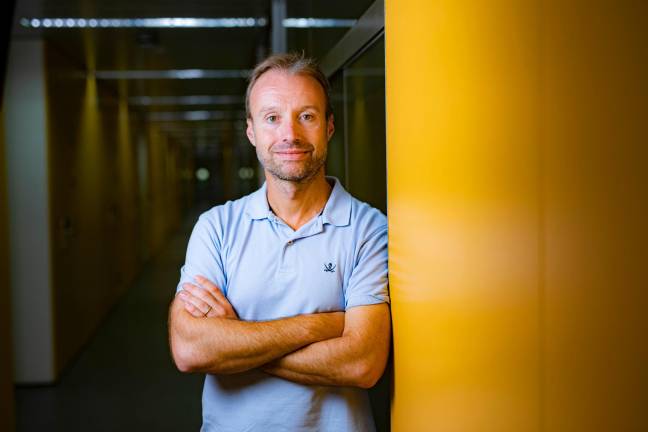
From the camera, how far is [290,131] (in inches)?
73.2

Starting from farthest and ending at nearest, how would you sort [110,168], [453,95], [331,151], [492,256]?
[110,168]
[331,151]
[453,95]
[492,256]

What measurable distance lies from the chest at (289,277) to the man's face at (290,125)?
215mm

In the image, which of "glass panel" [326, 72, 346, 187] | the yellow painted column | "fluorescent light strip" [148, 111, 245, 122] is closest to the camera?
the yellow painted column

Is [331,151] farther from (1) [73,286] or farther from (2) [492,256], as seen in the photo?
(1) [73,286]

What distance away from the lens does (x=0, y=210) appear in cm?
406

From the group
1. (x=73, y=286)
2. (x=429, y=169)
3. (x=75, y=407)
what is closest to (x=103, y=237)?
(x=73, y=286)

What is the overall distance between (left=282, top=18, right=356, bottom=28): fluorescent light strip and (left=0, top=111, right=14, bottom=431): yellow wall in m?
1.96

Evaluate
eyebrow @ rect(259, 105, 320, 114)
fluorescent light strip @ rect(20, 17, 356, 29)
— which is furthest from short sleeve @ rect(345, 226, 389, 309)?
fluorescent light strip @ rect(20, 17, 356, 29)

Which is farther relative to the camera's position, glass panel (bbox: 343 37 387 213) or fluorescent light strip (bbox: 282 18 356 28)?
fluorescent light strip (bbox: 282 18 356 28)

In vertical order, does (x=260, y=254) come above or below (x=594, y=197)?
below

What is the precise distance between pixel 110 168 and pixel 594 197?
893 centimetres

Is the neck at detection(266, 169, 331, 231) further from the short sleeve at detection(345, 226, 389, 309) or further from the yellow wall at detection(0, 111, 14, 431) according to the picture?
the yellow wall at detection(0, 111, 14, 431)

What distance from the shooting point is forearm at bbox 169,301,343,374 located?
1.72 meters

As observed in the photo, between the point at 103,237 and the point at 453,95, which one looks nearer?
the point at 453,95
